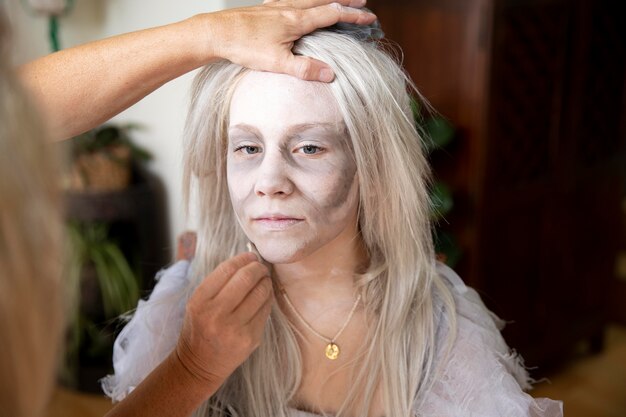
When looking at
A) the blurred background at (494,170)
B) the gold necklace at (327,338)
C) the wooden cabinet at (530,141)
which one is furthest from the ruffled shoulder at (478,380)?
the wooden cabinet at (530,141)

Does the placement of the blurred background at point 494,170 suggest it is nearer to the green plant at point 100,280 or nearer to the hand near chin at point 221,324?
the green plant at point 100,280

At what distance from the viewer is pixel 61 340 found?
1.95ft

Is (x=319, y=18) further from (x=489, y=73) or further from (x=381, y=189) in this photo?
(x=489, y=73)

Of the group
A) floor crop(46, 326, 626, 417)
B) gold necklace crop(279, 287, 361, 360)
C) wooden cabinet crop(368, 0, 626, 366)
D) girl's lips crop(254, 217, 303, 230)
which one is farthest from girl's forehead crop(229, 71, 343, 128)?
floor crop(46, 326, 626, 417)

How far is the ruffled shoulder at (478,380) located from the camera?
985 millimetres

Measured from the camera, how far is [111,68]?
1005mm

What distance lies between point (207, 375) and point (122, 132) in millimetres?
1733

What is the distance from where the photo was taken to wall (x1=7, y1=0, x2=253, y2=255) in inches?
59.1

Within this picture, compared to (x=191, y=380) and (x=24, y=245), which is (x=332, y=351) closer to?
(x=191, y=380)

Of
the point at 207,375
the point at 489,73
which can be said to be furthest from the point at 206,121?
the point at 489,73

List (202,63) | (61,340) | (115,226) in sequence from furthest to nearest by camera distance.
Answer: (115,226) < (202,63) < (61,340)

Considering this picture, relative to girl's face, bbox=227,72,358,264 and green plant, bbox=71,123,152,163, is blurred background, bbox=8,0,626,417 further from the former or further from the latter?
girl's face, bbox=227,72,358,264

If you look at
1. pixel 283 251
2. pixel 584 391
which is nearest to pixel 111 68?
pixel 283 251

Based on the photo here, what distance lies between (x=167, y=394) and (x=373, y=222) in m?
0.41
